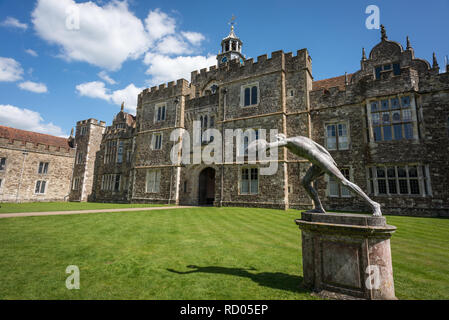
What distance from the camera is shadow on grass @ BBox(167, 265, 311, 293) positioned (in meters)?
3.79

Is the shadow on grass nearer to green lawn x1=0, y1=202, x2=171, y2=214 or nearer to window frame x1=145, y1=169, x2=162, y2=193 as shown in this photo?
green lawn x1=0, y1=202, x2=171, y2=214

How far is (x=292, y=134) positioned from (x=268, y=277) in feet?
45.5

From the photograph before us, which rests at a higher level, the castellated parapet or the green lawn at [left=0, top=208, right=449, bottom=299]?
the castellated parapet

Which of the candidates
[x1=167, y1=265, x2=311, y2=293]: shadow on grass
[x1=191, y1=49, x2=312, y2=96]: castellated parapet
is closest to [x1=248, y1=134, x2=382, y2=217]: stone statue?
[x1=167, y1=265, x2=311, y2=293]: shadow on grass

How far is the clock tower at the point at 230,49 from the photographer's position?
111ft

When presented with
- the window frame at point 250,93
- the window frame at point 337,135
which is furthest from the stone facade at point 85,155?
the window frame at point 337,135

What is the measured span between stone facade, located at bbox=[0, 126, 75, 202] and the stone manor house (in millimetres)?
147

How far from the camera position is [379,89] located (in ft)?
47.1

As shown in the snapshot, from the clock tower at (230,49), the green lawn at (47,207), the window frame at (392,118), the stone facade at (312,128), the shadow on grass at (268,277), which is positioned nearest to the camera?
the shadow on grass at (268,277)

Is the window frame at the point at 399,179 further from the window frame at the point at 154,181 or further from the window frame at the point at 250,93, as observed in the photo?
the window frame at the point at 154,181

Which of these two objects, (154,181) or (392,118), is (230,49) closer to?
(154,181)

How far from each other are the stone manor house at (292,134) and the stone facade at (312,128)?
0.21 feet
